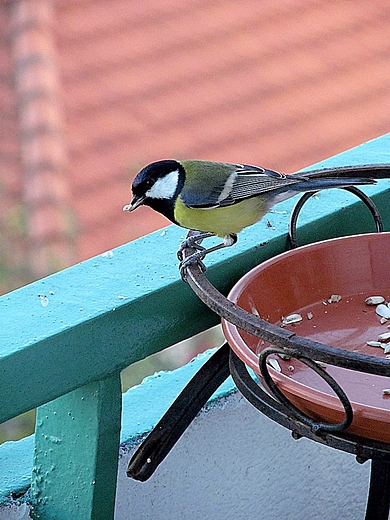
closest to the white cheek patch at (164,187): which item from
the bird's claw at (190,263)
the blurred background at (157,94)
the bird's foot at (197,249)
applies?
the bird's foot at (197,249)

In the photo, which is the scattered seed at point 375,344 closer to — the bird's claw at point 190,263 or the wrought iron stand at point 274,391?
the wrought iron stand at point 274,391

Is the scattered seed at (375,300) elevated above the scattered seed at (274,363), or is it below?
above

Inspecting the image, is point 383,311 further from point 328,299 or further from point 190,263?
point 190,263

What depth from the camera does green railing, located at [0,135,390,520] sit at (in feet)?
4.43

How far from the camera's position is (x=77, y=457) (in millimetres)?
1496

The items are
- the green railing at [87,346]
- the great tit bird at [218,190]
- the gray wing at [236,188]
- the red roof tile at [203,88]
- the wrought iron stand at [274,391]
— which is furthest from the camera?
the red roof tile at [203,88]

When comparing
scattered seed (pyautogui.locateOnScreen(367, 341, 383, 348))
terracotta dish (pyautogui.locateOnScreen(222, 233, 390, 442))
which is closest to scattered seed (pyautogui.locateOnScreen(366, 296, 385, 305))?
terracotta dish (pyautogui.locateOnScreen(222, 233, 390, 442))

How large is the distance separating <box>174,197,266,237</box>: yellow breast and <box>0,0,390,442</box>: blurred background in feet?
8.54

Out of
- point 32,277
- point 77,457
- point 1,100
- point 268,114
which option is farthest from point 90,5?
point 77,457

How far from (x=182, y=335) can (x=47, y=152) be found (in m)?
3.40

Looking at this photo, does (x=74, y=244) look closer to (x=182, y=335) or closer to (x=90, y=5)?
(x=90, y=5)

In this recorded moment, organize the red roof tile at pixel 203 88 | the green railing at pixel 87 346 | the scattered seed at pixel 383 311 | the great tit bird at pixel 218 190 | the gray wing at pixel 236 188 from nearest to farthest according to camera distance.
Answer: the green railing at pixel 87 346 < the scattered seed at pixel 383 311 < the great tit bird at pixel 218 190 < the gray wing at pixel 236 188 < the red roof tile at pixel 203 88

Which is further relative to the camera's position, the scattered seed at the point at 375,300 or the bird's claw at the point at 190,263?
the scattered seed at the point at 375,300

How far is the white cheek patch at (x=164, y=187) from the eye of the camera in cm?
185
